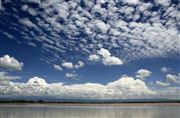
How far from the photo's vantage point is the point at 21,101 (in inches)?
4811

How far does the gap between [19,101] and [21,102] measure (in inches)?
59.0

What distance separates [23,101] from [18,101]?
2.31m

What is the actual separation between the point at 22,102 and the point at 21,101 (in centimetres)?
133

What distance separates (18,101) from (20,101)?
942 millimetres

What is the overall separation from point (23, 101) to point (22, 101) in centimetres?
49

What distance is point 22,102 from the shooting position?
121125mm

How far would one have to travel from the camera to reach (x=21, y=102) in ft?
397

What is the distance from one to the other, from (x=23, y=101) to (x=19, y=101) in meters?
1.82

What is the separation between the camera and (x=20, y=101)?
122000 millimetres

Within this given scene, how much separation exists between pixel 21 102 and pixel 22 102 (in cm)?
47

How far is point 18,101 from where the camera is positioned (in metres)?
122

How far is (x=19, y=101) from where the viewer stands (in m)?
122
